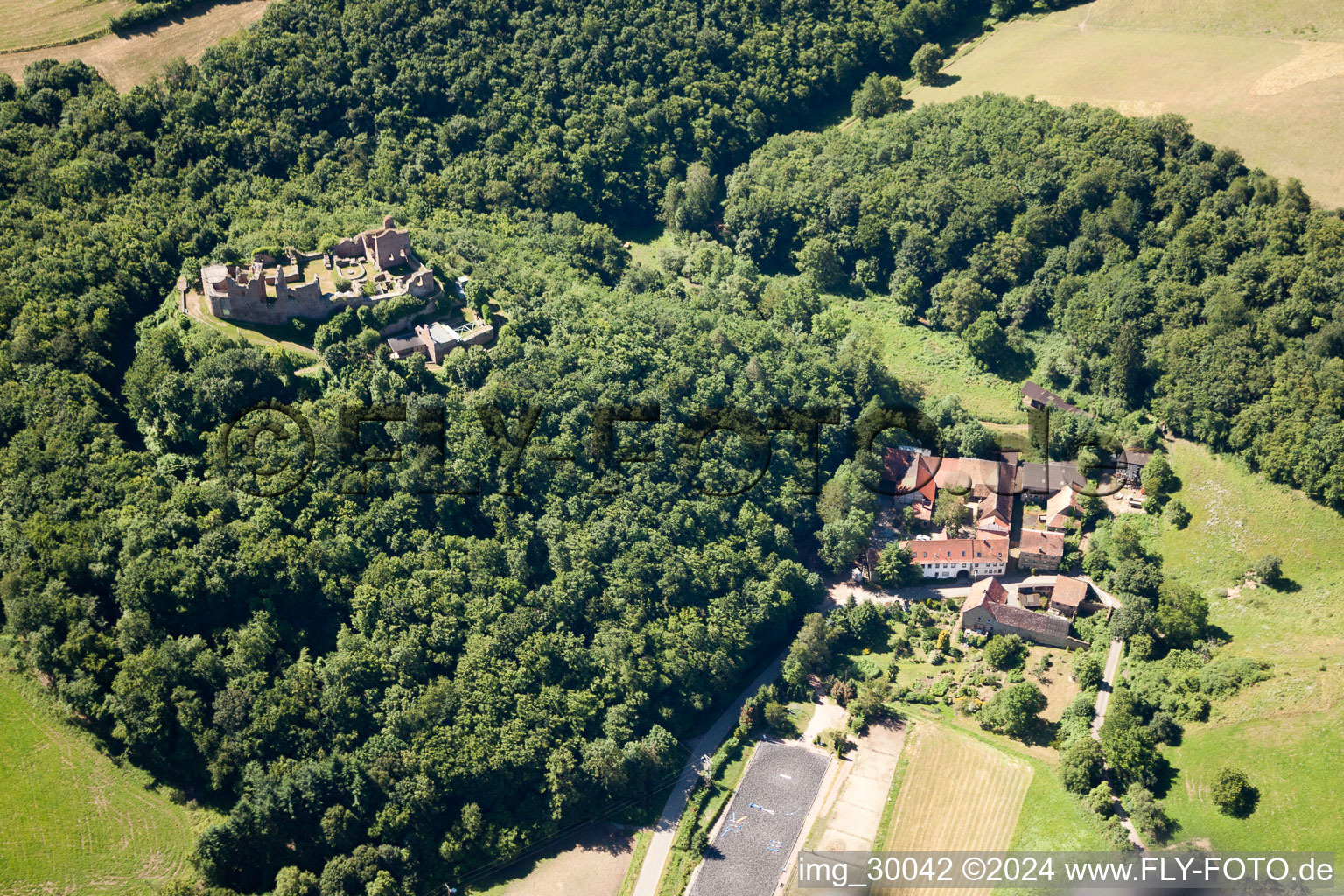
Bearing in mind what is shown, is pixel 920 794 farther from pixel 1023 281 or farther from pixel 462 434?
pixel 1023 281

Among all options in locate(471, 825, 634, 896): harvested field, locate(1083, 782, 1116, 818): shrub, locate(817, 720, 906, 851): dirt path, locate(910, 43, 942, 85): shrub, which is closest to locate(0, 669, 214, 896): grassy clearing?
locate(471, 825, 634, 896): harvested field

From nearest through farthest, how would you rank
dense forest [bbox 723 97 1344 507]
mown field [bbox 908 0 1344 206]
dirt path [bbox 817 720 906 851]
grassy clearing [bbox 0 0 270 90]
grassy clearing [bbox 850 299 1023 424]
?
dirt path [bbox 817 720 906 851] < dense forest [bbox 723 97 1344 507] < grassy clearing [bbox 850 299 1023 424] < mown field [bbox 908 0 1344 206] < grassy clearing [bbox 0 0 270 90]

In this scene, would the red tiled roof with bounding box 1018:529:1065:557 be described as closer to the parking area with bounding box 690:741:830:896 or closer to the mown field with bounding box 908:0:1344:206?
the parking area with bounding box 690:741:830:896

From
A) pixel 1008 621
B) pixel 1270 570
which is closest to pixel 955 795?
pixel 1008 621

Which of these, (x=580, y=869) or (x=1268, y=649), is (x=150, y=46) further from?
(x=1268, y=649)

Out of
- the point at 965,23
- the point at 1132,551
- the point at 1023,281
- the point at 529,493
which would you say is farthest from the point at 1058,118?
the point at 529,493
